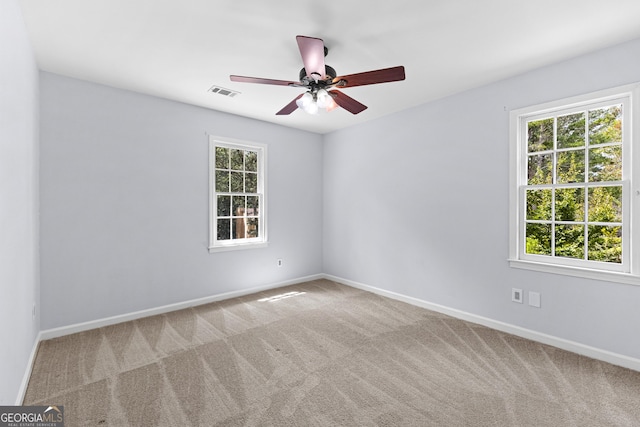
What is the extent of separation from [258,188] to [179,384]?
3090 mm

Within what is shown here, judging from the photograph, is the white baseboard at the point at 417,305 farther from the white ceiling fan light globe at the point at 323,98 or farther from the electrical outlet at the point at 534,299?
the white ceiling fan light globe at the point at 323,98

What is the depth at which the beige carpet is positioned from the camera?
196cm

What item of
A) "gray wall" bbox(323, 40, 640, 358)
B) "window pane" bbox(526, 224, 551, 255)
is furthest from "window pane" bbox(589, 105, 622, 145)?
"window pane" bbox(526, 224, 551, 255)

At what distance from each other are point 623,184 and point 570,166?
1.47 ft

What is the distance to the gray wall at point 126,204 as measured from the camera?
3.13 m

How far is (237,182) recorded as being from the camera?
462cm

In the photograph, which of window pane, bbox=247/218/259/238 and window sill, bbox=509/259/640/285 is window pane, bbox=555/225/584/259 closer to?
window sill, bbox=509/259/640/285

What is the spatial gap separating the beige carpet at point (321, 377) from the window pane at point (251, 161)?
232 cm

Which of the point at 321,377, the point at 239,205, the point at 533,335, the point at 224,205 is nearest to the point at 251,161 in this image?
the point at 239,205

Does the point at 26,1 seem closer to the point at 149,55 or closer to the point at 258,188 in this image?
the point at 149,55

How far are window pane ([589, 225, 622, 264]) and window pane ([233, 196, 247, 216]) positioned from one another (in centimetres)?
419

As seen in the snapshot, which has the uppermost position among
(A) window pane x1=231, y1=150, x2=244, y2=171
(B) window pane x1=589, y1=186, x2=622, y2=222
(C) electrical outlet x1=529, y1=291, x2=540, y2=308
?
(A) window pane x1=231, y1=150, x2=244, y2=171

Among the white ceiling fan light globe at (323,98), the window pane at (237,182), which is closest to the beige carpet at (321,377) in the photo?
the window pane at (237,182)

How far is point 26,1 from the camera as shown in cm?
206
